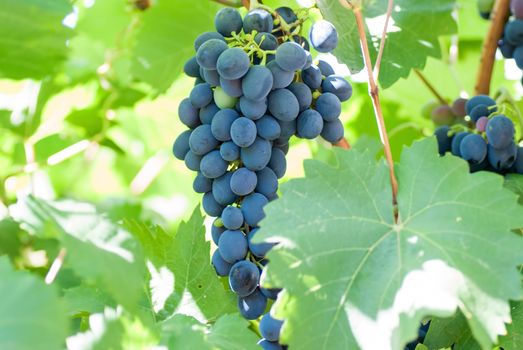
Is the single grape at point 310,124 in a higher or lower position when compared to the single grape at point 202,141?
higher

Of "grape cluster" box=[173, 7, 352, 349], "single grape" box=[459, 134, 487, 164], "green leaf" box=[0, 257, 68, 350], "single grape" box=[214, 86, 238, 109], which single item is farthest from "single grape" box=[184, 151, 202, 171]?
"single grape" box=[459, 134, 487, 164]

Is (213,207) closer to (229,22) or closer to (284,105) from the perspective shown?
(284,105)

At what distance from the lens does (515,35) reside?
1.86m

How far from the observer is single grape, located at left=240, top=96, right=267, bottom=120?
1.29 m

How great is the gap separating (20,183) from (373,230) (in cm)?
163

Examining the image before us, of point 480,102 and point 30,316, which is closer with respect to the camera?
point 30,316

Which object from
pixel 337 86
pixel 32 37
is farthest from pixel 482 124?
pixel 32 37

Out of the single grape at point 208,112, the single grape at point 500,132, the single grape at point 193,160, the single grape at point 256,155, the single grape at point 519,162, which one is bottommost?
the single grape at point 519,162

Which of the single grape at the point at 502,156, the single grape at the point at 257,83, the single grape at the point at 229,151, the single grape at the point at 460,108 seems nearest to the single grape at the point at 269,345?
the single grape at the point at 229,151

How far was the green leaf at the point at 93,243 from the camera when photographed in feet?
3.41

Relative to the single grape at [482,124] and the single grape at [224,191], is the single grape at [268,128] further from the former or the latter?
the single grape at [482,124]

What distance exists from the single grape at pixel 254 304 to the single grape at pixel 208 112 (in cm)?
32

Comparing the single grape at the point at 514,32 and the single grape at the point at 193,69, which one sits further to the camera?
the single grape at the point at 514,32

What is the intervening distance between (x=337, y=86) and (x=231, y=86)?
22cm
